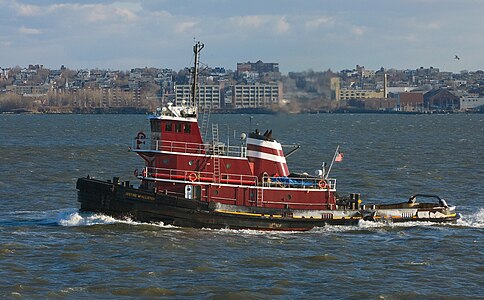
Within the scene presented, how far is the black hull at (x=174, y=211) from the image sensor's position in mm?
38469

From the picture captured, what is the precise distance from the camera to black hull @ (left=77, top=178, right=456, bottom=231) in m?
38.5

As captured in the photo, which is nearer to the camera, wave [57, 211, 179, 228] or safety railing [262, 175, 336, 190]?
wave [57, 211, 179, 228]

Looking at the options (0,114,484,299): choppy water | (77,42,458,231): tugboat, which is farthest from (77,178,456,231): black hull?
(0,114,484,299): choppy water

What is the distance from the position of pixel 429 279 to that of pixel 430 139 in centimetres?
8808

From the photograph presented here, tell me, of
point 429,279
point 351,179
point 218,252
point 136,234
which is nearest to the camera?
point 429,279

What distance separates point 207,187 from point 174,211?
6.00 ft

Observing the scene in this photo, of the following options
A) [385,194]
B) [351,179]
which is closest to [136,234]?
[385,194]

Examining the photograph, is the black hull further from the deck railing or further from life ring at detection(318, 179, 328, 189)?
the deck railing

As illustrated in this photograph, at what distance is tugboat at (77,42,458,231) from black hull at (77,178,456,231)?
37 mm

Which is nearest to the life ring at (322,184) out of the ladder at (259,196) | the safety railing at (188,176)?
the ladder at (259,196)

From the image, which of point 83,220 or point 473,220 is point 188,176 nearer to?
point 83,220

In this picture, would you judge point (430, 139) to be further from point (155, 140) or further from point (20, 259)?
point (20, 259)

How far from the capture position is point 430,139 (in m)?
117

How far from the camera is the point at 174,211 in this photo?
38500 mm
